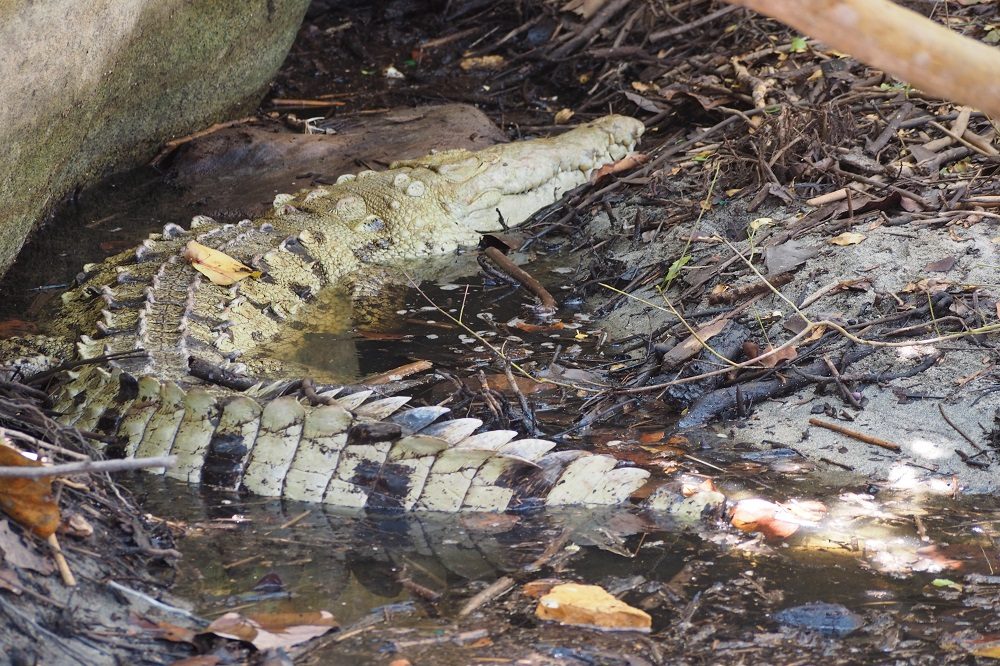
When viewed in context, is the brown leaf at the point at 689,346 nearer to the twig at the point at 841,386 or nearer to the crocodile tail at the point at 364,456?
the twig at the point at 841,386

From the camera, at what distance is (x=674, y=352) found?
3.50 meters

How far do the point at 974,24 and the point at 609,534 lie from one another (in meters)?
4.36

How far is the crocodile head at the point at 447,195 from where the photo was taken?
501 cm

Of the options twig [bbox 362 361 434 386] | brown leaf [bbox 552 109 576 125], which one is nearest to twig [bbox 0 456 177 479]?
twig [bbox 362 361 434 386]

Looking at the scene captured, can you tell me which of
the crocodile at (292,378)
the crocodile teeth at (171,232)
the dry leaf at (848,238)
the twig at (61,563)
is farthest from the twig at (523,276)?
the twig at (61,563)

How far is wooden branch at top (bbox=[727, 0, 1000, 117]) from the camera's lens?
1.45 m

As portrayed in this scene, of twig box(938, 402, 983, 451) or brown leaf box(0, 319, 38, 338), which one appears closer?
twig box(938, 402, 983, 451)

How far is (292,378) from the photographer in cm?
347

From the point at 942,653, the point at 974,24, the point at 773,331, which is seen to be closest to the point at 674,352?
the point at 773,331

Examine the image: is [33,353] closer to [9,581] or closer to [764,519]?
[9,581]

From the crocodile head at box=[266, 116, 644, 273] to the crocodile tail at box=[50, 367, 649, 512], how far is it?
203 cm

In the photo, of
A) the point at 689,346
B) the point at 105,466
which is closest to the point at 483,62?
the point at 689,346

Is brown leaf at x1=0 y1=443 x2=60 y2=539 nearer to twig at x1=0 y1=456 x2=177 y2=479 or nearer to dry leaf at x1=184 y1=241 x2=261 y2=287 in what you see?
twig at x1=0 y1=456 x2=177 y2=479

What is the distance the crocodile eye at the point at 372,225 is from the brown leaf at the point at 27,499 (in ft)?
10.5
